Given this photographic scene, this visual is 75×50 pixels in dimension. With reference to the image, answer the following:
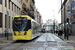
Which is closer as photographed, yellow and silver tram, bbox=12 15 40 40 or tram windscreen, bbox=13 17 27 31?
yellow and silver tram, bbox=12 15 40 40

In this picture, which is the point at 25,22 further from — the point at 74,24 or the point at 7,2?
the point at 74,24

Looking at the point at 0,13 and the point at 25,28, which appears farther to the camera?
the point at 0,13

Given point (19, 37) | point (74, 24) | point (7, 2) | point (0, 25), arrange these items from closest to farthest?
point (19, 37) → point (0, 25) → point (7, 2) → point (74, 24)

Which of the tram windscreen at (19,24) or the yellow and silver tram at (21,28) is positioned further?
the tram windscreen at (19,24)

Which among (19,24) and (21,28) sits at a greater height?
(19,24)

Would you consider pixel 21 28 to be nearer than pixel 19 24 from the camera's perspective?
Yes

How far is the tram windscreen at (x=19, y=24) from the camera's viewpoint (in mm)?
21431

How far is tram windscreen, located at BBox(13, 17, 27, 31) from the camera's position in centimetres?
2143

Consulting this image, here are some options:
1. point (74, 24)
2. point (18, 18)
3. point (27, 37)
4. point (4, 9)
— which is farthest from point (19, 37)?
point (74, 24)

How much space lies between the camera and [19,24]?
71.1ft

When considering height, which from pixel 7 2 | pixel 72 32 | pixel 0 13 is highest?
pixel 7 2

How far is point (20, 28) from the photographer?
2139 cm

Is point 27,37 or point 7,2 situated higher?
point 7,2

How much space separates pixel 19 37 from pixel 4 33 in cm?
1583
